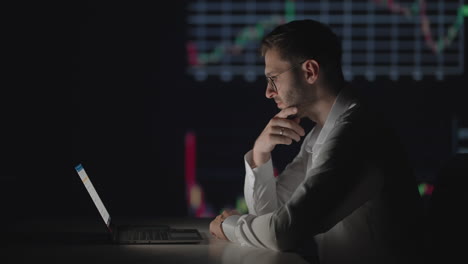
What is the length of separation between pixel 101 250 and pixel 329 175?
0.61 metres

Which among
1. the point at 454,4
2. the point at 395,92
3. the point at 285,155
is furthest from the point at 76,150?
the point at 454,4

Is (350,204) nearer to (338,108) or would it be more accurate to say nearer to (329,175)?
(329,175)

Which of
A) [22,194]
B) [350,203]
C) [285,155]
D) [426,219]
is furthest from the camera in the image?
[285,155]

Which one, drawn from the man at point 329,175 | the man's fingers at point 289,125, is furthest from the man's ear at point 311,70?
the man's fingers at point 289,125

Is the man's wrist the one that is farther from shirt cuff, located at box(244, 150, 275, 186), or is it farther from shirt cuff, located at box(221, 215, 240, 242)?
shirt cuff, located at box(221, 215, 240, 242)

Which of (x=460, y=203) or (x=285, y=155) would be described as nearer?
(x=460, y=203)

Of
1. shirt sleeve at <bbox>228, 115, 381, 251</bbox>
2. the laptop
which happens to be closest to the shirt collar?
shirt sleeve at <bbox>228, 115, 381, 251</bbox>

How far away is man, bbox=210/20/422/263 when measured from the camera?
147cm

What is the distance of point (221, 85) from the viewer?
12.9 feet

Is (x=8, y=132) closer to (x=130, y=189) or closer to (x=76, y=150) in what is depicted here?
(x=76, y=150)

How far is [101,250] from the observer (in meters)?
1.60

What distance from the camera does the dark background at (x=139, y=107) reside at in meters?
3.86

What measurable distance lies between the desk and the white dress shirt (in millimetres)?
40

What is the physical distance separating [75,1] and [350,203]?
287 centimetres
